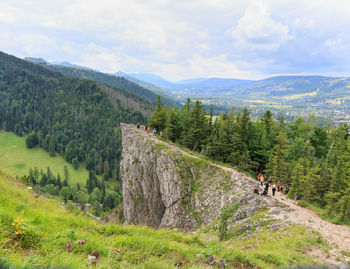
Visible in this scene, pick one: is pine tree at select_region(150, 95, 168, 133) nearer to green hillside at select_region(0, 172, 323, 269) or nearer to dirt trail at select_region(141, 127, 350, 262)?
dirt trail at select_region(141, 127, 350, 262)

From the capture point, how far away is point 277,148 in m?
33.4

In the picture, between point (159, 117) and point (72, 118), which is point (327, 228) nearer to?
point (159, 117)

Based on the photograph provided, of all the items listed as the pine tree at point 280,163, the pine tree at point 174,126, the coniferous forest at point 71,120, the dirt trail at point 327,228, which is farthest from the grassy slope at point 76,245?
the coniferous forest at point 71,120

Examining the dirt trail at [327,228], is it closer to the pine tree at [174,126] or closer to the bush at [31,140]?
the pine tree at [174,126]

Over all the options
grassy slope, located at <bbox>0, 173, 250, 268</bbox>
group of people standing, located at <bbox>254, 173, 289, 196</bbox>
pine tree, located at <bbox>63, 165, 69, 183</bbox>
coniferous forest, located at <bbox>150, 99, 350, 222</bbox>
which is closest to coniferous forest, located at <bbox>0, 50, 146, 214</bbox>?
pine tree, located at <bbox>63, 165, 69, 183</bbox>

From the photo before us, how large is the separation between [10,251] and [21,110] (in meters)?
223

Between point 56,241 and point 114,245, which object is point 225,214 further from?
point 56,241

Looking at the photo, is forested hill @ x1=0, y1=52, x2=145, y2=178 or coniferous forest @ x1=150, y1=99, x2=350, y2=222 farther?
forested hill @ x1=0, y1=52, x2=145, y2=178

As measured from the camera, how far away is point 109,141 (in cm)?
14075

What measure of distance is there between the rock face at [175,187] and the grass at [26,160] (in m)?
85.7

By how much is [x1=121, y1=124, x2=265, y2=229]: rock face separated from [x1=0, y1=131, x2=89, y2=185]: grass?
85.7 metres

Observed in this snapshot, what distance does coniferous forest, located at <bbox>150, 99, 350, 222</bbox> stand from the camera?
2725cm

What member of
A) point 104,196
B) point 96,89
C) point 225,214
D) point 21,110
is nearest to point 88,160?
point 104,196

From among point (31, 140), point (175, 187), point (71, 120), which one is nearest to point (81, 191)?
point (175, 187)
